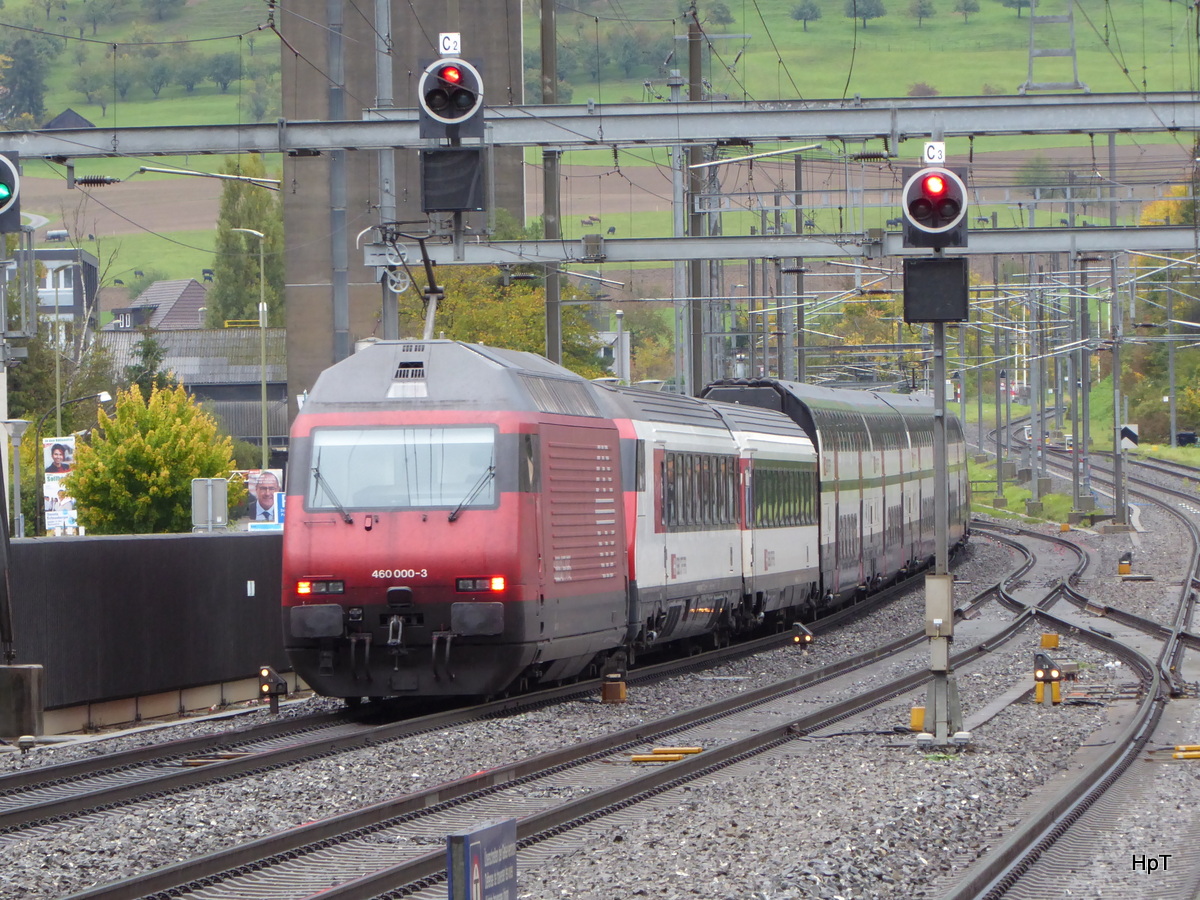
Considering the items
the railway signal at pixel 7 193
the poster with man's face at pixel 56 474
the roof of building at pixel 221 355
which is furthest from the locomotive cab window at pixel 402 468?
the roof of building at pixel 221 355

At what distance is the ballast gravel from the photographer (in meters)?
9.64

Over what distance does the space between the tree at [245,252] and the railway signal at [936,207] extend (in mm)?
108730

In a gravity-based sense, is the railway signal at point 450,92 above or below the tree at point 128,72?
below

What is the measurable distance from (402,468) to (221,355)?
331 ft

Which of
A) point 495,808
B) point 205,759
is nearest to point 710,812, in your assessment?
point 495,808

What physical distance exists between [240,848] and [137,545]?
32.8ft

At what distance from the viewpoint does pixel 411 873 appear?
9500 millimetres

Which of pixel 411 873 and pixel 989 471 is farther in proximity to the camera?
pixel 989 471

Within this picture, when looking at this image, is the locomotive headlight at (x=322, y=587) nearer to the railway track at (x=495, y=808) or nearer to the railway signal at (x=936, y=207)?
the railway track at (x=495, y=808)

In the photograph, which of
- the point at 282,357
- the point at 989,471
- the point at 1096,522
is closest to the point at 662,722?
the point at 1096,522

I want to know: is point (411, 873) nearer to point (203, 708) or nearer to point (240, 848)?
point (240, 848)

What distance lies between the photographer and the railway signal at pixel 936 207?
14641 mm

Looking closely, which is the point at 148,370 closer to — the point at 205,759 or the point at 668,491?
the point at 668,491

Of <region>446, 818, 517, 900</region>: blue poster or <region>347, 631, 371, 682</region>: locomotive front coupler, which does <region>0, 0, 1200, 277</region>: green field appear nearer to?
<region>347, 631, 371, 682</region>: locomotive front coupler
